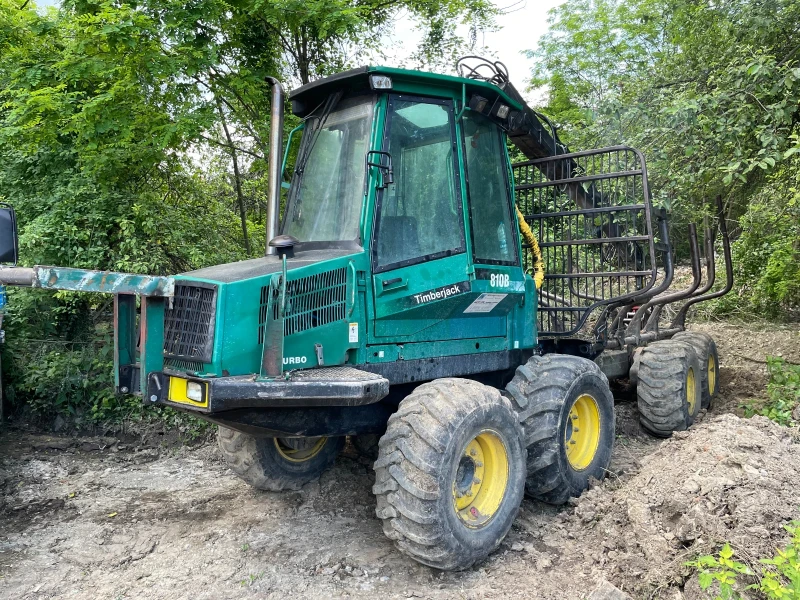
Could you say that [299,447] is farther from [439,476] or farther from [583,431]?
[583,431]

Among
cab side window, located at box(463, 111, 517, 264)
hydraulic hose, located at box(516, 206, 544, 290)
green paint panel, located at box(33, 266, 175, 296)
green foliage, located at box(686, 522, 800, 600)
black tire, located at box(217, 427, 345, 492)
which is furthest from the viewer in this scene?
hydraulic hose, located at box(516, 206, 544, 290)

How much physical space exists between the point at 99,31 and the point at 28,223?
2.70 meters

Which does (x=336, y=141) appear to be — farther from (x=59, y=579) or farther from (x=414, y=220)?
(x=59, y=579)

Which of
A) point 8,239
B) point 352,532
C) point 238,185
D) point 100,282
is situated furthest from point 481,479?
→ point 238,185

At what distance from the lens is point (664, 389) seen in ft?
22.6

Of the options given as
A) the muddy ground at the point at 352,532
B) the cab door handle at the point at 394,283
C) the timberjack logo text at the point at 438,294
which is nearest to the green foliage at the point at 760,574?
the muddy ground at the point at 352,532

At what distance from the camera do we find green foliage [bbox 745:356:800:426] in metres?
6.48

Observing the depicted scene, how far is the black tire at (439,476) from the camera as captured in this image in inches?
149

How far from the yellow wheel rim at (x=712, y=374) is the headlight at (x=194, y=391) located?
21.8 ft

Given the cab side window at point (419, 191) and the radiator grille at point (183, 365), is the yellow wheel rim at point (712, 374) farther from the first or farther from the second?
the radiator grille at point (183, 365)

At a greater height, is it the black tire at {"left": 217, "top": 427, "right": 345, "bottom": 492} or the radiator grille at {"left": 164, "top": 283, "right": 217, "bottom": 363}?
the radiator grille at {"left": 164, "top": 283, "right": 217, "bottom": 363}

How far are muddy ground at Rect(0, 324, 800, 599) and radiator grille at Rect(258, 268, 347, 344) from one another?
1.52m

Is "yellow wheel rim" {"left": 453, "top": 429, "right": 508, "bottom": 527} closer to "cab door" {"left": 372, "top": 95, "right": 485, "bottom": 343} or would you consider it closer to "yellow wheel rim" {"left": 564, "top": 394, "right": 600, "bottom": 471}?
"cab door" {"left": 372, "top": 95, "right": 485, "bottom": 343}

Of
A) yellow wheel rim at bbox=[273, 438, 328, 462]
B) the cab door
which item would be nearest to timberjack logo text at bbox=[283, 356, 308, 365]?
the cab door
